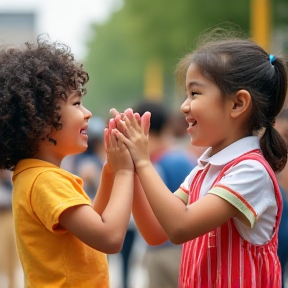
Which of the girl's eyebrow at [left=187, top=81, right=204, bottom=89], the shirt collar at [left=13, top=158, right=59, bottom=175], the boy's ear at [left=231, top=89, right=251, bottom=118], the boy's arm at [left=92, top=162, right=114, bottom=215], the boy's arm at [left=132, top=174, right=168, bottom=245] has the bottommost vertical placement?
the boy's arm at [left=132, top=174, right=168, bottom=245]

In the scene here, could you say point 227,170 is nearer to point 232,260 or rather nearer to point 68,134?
point 232,260

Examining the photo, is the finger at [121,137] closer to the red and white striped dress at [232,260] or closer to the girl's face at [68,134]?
the girl's face at [68,134]

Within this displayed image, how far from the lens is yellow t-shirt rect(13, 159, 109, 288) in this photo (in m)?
3.04

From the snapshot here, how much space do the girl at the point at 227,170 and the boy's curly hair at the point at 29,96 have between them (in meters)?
0.24

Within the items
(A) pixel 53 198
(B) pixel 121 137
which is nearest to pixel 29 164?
(A) pixel 53 198

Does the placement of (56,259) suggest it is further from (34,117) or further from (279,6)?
(279,6)

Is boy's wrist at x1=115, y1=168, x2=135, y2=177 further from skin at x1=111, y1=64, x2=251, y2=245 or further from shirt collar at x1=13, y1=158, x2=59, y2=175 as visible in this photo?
shirt collar at x1=13, y1=158, x2=59, y2=175

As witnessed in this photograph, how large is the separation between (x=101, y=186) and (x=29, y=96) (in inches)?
20.8

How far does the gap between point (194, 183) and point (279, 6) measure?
61.8ft

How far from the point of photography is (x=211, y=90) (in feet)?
10.3

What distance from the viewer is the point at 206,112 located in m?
3.12

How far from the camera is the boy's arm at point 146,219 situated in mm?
3398

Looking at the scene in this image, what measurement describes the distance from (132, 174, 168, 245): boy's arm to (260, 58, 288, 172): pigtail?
21.1 inches

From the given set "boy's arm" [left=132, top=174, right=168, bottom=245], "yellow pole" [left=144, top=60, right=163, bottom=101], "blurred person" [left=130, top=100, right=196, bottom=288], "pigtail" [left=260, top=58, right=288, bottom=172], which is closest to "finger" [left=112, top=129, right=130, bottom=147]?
"boy's arm" [left=132, top=174, right=168, bottom=245]
